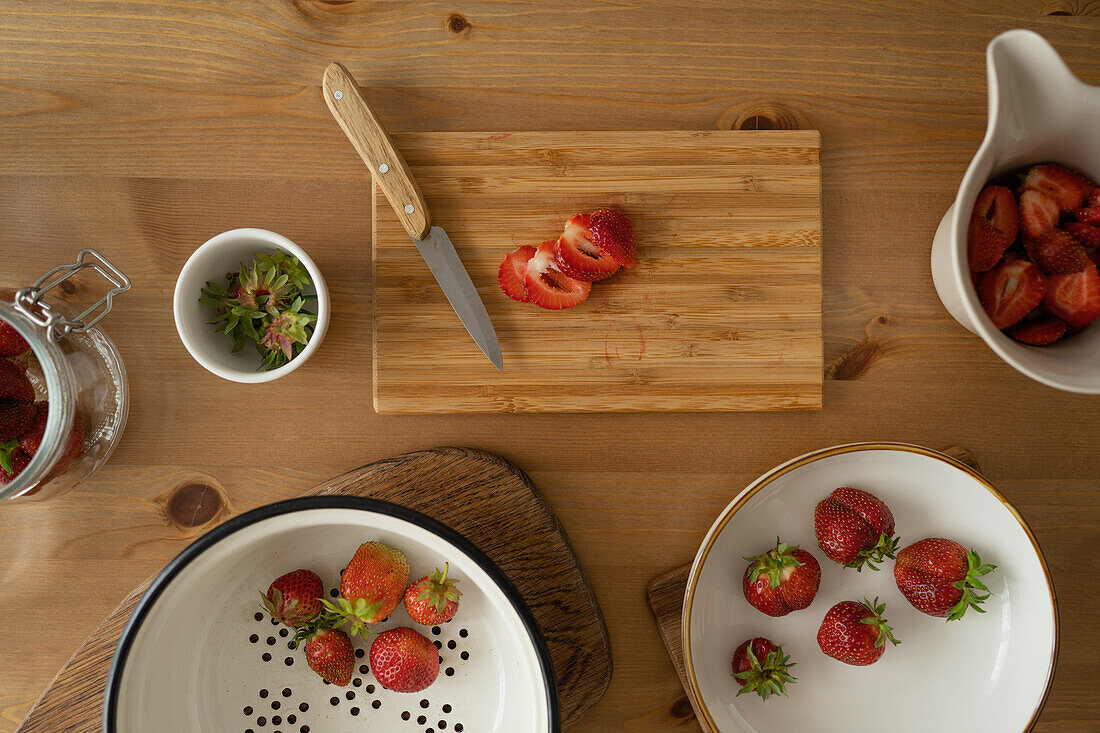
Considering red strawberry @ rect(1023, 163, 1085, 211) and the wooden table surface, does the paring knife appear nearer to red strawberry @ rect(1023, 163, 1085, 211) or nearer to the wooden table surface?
the wooden table surface

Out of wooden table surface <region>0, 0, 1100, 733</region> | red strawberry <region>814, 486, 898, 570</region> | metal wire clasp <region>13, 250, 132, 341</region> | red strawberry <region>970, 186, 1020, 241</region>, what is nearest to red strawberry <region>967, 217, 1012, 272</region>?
red strawberry <region>970, 186, 1020, 241</region>

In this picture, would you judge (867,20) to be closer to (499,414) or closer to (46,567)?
(499,414)

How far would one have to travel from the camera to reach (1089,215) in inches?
25.7

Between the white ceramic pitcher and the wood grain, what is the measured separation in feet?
1.48

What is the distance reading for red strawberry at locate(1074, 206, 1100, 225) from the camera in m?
0.65

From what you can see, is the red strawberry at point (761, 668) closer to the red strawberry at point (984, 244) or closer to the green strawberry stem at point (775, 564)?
the green strawberry stem at point (775, 564)

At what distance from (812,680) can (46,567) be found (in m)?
0.83

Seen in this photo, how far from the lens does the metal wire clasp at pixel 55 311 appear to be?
2.14 ft

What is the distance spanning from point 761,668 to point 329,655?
0.43 metres

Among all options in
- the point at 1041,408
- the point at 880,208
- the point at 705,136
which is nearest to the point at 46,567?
the point at 705,136

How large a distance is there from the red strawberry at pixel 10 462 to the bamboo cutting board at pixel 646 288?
34 cm

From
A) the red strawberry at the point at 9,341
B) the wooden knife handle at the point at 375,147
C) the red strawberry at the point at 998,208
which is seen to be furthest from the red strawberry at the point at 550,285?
the red strawberry at the point at 9,341

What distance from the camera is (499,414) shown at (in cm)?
76

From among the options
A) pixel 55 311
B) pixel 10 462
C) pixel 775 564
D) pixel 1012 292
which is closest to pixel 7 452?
pixel 10 462
